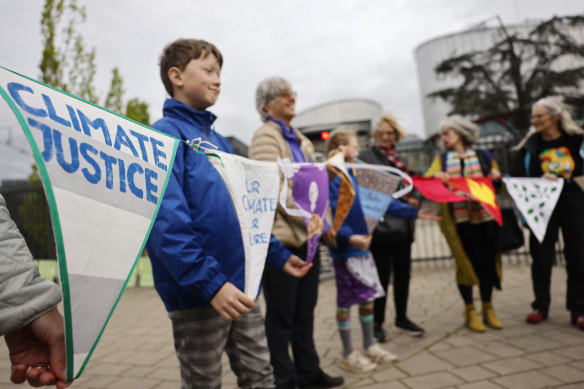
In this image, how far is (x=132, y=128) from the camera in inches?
46.3

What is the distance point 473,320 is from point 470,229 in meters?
0.87

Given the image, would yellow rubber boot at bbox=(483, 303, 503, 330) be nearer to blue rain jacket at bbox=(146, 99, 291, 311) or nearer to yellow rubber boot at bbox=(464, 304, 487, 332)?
yellow rubber boot at bbox=(464, 304, 487, 332)

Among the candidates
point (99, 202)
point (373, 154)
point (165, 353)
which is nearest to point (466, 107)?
point (373, 154)

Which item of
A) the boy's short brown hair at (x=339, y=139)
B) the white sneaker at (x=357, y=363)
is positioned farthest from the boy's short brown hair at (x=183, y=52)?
the white sneaker at (x=357, y=363)

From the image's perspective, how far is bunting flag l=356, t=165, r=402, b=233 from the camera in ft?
9.52

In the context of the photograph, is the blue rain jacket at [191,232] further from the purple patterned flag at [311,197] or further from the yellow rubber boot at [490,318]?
the yellow rubber boot at [490,318]

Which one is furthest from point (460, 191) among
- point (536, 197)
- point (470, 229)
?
point (536, 197)

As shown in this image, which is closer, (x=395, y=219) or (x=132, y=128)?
(x=132, y=128)

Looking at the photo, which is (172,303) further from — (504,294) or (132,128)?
(504,294)

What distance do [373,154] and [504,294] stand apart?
2.93 metres

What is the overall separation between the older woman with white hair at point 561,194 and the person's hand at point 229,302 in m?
3.45

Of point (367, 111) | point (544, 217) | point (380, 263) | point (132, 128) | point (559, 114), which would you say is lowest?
point (380, 263)

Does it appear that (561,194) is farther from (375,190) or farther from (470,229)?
(375,190)

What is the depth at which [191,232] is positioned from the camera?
1448 millimetres
